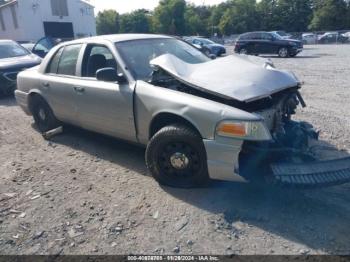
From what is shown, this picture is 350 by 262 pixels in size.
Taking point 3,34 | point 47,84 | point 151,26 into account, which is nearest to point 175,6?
point 151,26

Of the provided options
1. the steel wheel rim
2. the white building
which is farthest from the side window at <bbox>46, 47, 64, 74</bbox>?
the white building

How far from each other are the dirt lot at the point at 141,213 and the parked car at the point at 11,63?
5.08 m

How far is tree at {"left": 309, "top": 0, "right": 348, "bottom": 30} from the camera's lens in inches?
2189

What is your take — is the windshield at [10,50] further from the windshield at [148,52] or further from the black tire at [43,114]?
the windshield at [148,52]

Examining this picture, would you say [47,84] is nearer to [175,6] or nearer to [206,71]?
[206,71]

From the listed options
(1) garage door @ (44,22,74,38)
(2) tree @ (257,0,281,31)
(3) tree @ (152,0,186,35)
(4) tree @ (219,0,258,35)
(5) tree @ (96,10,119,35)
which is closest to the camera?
(1) garage door @ (44,22,74,38)

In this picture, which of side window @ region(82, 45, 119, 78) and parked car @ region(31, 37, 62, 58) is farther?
parked car @ region(31, 37, 62, 58)

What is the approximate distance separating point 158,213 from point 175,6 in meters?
73.0

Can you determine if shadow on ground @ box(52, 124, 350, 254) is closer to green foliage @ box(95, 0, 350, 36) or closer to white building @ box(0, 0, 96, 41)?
white building @ box(0, 0, 96, 41)

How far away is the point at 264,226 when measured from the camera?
297 cm

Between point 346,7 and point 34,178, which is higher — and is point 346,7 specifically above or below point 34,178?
above

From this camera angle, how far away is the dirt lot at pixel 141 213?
279cm

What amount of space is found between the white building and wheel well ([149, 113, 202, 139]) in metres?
33.8

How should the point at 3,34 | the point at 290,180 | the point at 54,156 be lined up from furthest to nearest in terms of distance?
the point at 3,34
the point at 54,156
the point at 290,180
